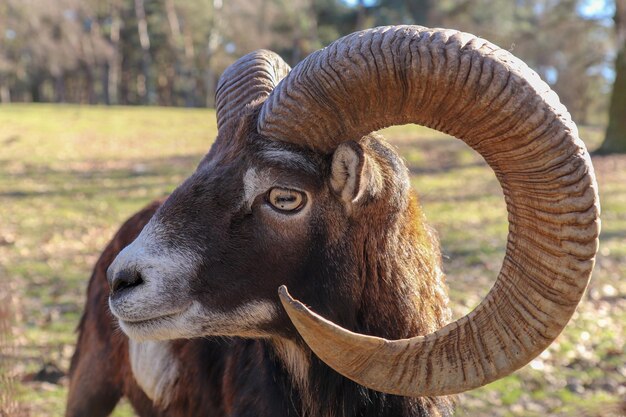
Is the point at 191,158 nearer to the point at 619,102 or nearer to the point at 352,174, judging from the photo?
the point at 619,102

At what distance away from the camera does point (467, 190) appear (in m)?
16.1

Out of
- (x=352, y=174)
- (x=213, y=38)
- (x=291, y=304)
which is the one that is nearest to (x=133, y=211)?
(x=352, y=174)

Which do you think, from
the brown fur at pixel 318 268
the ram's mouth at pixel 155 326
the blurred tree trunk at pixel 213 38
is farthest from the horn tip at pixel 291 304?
the blurred tree trunk at pixel 213 38

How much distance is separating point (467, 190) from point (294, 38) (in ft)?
98.9

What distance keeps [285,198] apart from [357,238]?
1.38 feet

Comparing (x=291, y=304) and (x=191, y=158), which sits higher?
(x=291, y=304)

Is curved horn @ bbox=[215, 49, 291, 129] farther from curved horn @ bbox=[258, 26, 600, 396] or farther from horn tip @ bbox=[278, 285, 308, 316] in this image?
horn tip @ bbox=[278, 285, 308, 316]

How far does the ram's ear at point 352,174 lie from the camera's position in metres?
2.92

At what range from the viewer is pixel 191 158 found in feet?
66.5

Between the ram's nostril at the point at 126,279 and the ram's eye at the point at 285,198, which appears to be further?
the ram's eye at the point at 285,198

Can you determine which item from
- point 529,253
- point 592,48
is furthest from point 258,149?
point 592,48

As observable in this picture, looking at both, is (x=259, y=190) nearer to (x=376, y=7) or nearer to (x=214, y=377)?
(x=214, y=377)

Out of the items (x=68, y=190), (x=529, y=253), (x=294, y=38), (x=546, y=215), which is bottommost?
(x=68, y=190)

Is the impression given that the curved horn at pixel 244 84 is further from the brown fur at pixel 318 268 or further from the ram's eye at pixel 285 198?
the ram's eye at pixel 285 198
